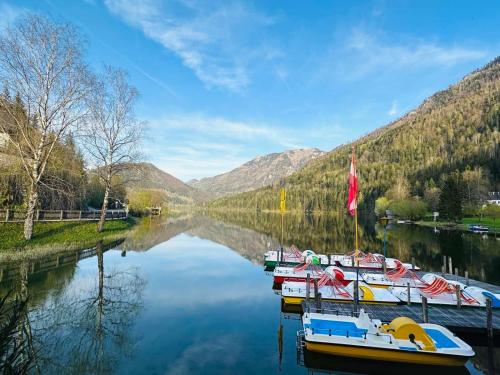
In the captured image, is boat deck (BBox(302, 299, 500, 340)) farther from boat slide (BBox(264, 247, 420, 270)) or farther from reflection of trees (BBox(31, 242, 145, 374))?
boat slide (BBox(264, 247, 420, 270))

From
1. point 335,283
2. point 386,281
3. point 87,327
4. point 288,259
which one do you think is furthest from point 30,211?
point 386,281

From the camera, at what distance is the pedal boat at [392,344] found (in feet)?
39.1

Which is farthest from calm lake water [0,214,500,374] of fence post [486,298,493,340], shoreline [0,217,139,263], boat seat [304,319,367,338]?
shoreline [0,217,139,263]

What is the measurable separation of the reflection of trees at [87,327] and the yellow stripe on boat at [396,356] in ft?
27.3

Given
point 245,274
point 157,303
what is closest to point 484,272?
point 245,274

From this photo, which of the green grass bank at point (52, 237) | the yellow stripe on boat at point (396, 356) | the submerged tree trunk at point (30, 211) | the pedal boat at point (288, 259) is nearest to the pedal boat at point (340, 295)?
the yellow stripe on boat at point (396, 356)

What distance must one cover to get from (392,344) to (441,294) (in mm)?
9405

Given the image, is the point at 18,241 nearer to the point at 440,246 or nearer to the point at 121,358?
the point at 121,358

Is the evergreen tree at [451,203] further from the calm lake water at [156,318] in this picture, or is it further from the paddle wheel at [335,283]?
the paddle wheel at [335,283]

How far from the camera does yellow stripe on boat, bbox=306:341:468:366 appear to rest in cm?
1195

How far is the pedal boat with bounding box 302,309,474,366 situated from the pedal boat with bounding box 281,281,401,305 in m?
5.26

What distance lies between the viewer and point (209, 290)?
840 inches

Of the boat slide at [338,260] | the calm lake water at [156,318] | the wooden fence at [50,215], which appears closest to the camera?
the calm lake water at [156,318]

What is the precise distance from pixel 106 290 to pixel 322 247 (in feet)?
109
